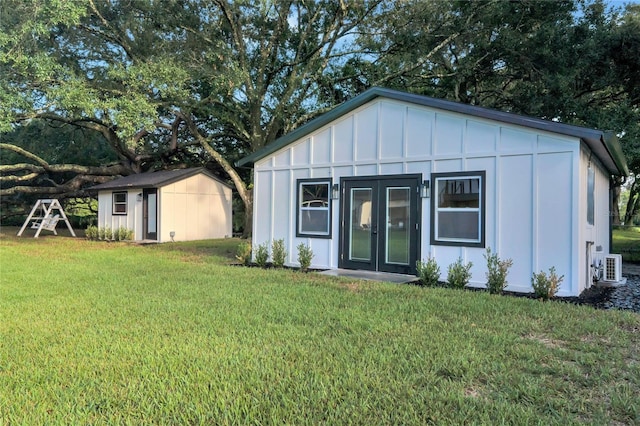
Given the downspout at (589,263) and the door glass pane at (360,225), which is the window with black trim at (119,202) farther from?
the downspout at (589,263)

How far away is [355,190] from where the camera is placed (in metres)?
8.95

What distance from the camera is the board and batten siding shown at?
679 centimetres

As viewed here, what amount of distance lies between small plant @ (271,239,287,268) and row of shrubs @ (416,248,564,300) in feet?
10.6

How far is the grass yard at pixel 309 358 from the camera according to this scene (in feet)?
8.84

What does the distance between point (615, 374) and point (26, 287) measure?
7790mm

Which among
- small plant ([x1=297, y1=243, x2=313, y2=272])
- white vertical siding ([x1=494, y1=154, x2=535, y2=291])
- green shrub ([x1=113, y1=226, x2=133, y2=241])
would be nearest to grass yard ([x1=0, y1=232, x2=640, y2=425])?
white vertical siding ([x1=494, y1=154, x2=535, y2=291])

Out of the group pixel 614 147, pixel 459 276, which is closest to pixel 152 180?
pixel 459 276

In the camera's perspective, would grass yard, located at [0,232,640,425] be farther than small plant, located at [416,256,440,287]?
No

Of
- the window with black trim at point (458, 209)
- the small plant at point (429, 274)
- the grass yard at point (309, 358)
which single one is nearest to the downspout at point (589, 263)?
the window with black trim at point (458, 209)

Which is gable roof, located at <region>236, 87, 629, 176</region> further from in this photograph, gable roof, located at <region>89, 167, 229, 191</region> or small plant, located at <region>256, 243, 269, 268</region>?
gable roof, located at <region>89, 167, 229, 191</region>

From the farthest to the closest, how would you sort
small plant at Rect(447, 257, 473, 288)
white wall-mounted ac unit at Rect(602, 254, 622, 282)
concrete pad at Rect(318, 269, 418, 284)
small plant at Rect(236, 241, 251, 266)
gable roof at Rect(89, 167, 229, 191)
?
gable roof at Rect(89, 167, 229, 191) < small plant at Rect(236, 241, 251, 266) < white wall-mounted ac unit at Rect(602, 254, 622, 282) < concrete pad at Rect(318, 269, 418, 284) < small plant at Rect(447, 257, 473, 288)

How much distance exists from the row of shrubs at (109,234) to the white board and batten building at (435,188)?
354 inches

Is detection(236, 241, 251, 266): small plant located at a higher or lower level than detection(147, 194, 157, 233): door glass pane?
lower

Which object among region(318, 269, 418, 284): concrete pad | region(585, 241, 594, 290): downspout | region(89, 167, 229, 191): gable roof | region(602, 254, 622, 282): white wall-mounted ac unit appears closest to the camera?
region(585, 241, 594, 290): downspout
